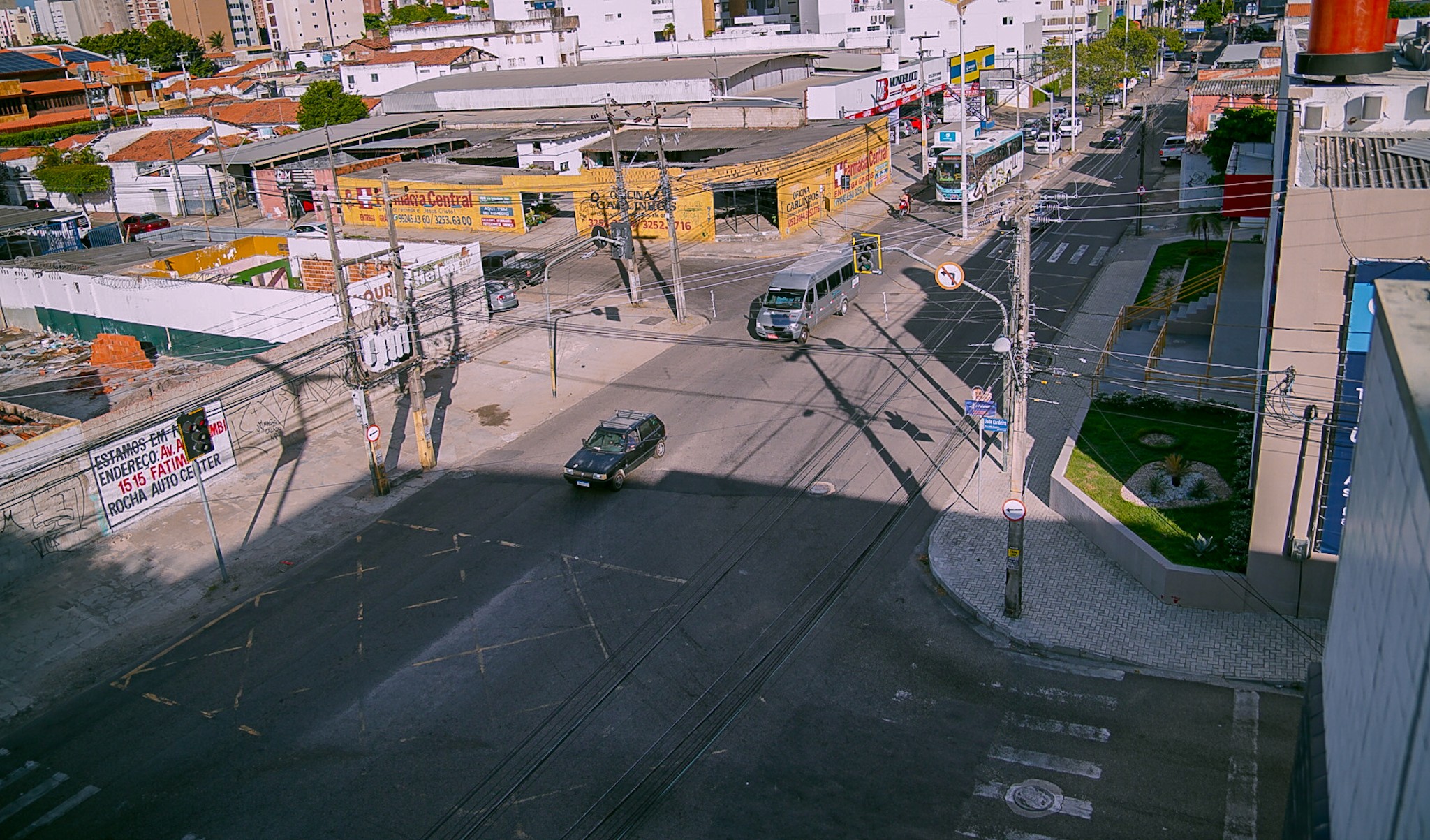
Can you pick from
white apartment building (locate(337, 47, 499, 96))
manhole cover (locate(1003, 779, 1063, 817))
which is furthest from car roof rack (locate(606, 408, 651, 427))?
white apartment building (locate(337, 47, 499, 96))

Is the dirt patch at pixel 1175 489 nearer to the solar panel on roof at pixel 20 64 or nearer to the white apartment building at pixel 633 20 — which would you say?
the white apartment building at pixel 633 20

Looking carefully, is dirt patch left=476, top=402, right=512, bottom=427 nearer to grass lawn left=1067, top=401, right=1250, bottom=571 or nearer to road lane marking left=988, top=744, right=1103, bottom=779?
grass lawn left=1067, top=401, right=1250, bottom=571

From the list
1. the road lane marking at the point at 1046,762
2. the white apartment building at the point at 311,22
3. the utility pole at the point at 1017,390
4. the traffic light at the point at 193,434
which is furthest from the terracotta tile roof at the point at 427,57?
the white apartment building at the point at 311,22

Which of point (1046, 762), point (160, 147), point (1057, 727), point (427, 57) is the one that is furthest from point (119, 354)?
point (427, 57)

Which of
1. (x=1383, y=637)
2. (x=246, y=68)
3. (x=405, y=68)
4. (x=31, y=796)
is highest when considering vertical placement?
(x=246, y=68)

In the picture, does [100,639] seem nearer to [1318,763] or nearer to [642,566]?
[642,566]

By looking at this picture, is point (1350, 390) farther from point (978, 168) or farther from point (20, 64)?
point (20, 64)

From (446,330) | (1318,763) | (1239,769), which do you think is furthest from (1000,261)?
(1318,763)

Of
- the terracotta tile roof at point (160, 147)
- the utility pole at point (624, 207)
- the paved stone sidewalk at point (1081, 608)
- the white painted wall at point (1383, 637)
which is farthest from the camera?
the terracotta tile roof at point (160, 147)
